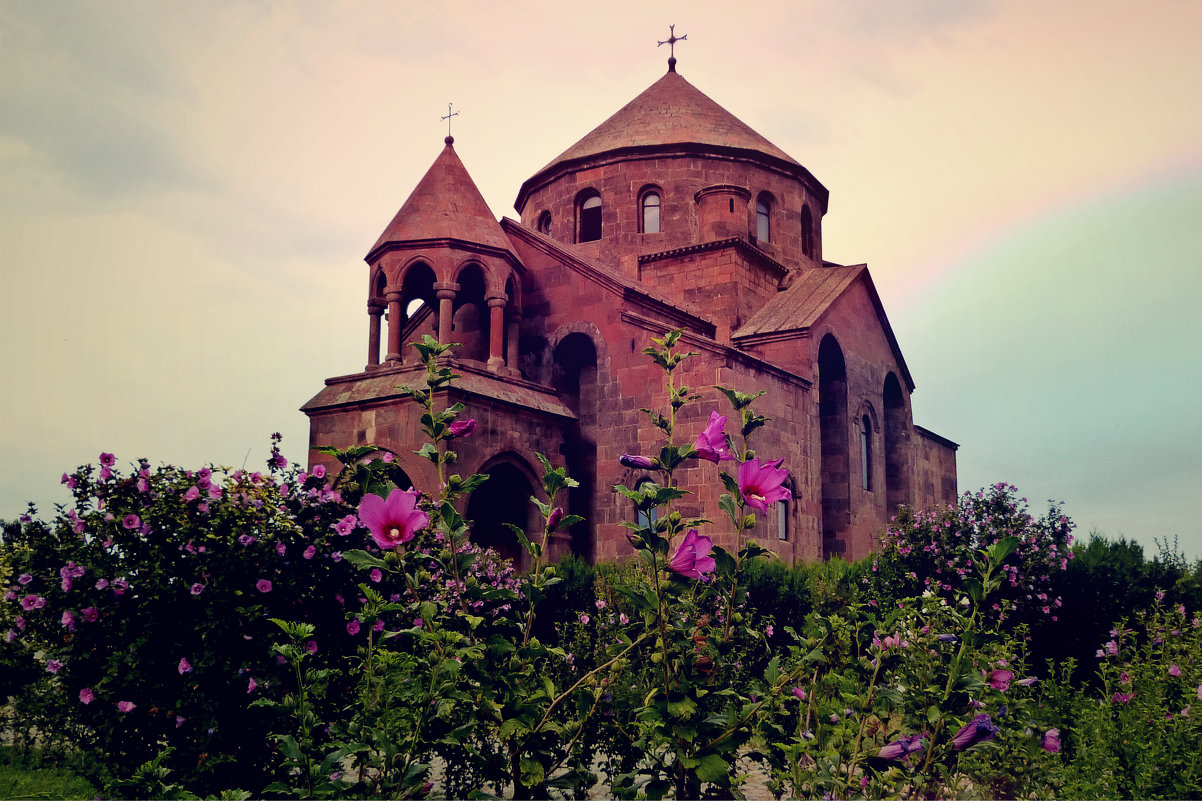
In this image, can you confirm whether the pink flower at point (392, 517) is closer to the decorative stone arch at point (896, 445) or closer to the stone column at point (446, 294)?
the stone column at point (446, 294)

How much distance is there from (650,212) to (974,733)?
18.6 metres

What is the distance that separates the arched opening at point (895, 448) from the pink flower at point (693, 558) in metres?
17.9

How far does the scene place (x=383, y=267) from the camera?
52.3 feet

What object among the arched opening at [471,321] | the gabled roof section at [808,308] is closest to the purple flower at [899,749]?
the gabled roof section at [808,308]

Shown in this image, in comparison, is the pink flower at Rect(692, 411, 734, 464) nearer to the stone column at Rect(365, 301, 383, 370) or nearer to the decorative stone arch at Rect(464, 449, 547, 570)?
the decorative stone arch at Rect(464, 449, 547, 570)

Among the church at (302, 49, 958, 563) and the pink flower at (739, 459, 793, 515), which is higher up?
the church at (302, 49, 958, 563)

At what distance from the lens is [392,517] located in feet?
10.6

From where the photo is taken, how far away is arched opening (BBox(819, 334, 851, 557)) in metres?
17.9

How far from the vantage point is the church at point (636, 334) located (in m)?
14.7

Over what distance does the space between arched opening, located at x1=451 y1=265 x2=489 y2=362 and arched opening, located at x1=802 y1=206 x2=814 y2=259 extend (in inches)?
333

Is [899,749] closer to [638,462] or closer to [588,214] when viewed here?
[638,462]

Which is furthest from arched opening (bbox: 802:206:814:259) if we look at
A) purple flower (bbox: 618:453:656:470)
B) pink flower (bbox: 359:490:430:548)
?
pink flower (bbox: 359:490:430:548)

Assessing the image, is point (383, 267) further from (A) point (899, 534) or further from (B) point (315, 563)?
(B) point (315, 563)

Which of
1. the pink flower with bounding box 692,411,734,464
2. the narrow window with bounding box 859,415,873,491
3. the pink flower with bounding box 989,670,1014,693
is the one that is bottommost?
the pink flower with bounding box 989,670,1014,693
